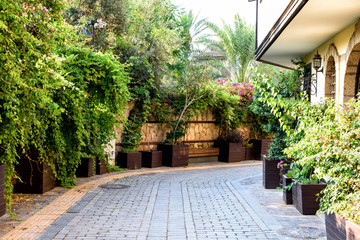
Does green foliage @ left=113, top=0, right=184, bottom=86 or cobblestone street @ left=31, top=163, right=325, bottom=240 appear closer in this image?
cobblestone street @ left=31, top=163, right=325, bottom=240

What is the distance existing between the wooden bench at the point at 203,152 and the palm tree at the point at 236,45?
8.52m

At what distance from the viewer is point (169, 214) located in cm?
668

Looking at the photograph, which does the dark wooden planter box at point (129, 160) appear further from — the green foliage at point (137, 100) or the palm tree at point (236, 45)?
the palm tree at point (236, 45)

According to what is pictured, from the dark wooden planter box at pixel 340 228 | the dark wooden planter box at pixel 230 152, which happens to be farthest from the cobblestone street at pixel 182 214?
the dark wooden planter box at pixel 230 152

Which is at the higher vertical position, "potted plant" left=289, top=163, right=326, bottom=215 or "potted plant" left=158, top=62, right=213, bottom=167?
"potted plant" left=158, top=62, right=213, bottom=167

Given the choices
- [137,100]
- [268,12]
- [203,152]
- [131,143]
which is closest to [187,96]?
[137,100]

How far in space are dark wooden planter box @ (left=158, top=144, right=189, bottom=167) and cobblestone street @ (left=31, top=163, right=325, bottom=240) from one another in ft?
11.3

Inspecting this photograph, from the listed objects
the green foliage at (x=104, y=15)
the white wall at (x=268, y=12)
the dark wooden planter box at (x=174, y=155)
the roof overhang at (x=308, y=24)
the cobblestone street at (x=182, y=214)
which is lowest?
the cobblestone street at (x=182, y=214)

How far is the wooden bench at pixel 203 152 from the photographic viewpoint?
1501 centimetres

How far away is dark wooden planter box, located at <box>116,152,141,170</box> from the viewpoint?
41.0 feet

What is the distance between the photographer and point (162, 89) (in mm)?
13984

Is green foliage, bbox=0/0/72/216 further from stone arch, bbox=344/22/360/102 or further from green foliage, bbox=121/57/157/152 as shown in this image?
green foliage, bbox=121/57/157/152

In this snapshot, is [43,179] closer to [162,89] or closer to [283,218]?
[283,218]

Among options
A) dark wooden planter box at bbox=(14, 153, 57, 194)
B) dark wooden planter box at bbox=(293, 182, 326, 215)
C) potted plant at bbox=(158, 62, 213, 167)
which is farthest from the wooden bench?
dark wooden planter box at bbox=(293, 182, 326, 215)
